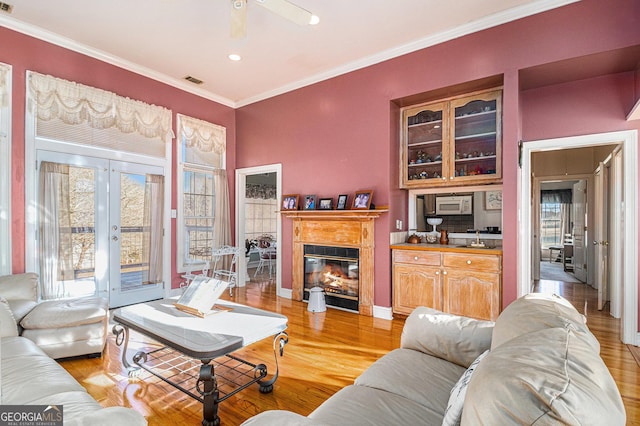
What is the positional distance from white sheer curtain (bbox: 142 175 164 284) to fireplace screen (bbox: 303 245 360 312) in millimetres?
2231

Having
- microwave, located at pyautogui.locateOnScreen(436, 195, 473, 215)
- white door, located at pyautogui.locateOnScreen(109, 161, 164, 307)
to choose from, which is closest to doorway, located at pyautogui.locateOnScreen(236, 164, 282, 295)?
white door, located at pyautogui.locateOnScreen(109, 161, 164, 307)

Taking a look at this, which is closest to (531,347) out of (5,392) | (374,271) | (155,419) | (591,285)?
(155,419)

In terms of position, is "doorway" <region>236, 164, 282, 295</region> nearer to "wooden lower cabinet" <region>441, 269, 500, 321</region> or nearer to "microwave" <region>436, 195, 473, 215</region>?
"microwave" <region>436, 195, 473, 215</region>

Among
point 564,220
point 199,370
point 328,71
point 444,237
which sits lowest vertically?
point 199,370

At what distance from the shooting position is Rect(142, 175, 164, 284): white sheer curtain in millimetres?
4848

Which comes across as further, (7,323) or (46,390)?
(7,323)

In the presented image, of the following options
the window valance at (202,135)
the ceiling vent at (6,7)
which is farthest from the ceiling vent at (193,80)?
the ceiling vent at (6,7)

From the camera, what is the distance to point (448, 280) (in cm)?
381

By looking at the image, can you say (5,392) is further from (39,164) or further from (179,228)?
(179,228)

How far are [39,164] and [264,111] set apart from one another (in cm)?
321

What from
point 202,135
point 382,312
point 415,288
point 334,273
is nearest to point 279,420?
point 415,288

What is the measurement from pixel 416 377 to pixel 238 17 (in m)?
2.93

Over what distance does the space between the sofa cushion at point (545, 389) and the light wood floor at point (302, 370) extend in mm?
1650

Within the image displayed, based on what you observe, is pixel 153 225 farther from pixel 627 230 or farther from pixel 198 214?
pixel 627 230
